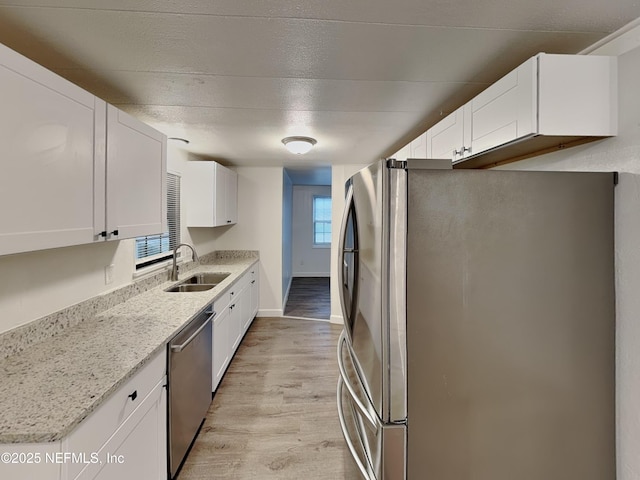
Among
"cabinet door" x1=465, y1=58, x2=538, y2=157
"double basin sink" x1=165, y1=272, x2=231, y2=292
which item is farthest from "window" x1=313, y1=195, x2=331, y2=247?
"cabinet door" x1=465, y1=58, x2=538, y2=157

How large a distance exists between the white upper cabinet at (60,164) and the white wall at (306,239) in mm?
5857

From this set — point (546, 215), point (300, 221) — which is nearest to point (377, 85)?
point (546, 215)

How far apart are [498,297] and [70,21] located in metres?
1.92

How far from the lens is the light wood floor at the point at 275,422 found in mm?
1864

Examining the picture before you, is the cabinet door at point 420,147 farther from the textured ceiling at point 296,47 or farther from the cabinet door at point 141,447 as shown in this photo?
the cabinet door at point 141,447

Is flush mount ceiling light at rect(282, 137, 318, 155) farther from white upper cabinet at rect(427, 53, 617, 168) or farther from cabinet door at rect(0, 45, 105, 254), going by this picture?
white upper cabinet at rect(427, 53, 617, 168)

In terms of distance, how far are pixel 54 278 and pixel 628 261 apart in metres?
2.59

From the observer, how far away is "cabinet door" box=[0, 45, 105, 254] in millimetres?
1080

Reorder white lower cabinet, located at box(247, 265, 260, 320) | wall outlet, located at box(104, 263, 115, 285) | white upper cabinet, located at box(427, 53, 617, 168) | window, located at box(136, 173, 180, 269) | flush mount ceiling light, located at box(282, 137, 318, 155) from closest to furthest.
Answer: white upper cabinet, located at box(427, 53, 617, 168) → wall outlet, located at box(104, 263, 115, 285) → window, located at box(136, 173, 180, 269) → flush mount ceiling light, located at box(282, 137, 318, 155) → white lower cabinet, located at box(247, 265, 260, 320)

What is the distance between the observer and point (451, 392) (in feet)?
3.80

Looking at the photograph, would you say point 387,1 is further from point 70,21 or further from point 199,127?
point 199,127

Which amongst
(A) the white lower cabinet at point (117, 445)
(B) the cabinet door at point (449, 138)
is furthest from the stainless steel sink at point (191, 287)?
(B) the cabinet door at point (449, 138)

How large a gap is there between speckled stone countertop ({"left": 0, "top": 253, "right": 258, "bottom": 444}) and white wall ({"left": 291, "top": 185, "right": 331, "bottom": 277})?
18.8ft

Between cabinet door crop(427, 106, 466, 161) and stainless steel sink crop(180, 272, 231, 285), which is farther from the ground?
cabinet door crop(427, 106, 466, 161)
